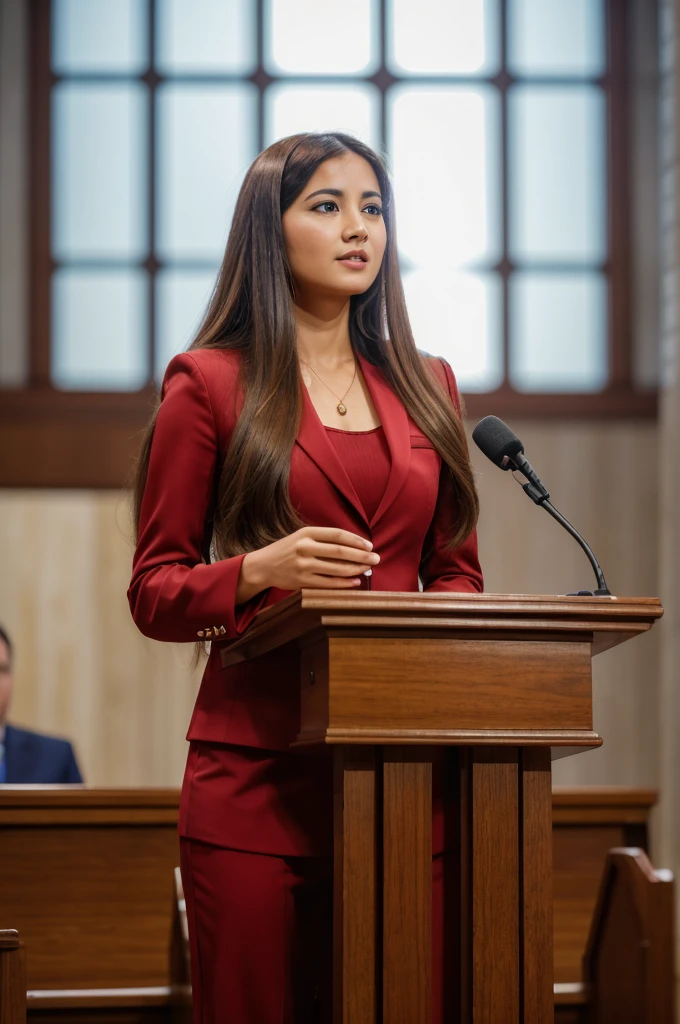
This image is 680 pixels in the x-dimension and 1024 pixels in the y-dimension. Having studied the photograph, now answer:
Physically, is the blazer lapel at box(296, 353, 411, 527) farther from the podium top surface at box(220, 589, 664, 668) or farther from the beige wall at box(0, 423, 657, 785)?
the beige wall at box(0, 423, 657, 785)

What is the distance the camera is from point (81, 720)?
7.14 m

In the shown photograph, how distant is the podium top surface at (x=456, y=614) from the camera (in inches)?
54.5

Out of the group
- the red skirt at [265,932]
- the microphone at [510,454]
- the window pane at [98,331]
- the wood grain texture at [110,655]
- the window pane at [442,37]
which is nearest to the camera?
the red skirt at [265,932]

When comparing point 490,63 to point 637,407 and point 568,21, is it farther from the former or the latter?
point 637,407

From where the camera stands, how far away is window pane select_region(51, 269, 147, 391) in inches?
289

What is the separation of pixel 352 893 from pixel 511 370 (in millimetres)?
6195

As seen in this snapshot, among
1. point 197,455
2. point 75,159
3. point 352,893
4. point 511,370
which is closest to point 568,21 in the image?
point 511,370

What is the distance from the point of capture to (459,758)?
1525 mm

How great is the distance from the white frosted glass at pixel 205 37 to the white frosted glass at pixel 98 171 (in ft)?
0.89

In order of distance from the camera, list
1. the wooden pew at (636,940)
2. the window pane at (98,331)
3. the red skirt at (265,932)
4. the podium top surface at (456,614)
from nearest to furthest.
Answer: the podium top surface at (456,614)
the red skirt at (265,932)
the wooden pew at (636,940)
the window pane at (98,331)

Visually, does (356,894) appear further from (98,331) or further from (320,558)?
(98,331)

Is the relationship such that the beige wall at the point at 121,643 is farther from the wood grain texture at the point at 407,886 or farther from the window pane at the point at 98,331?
the wood grain texture at the point at 407,886

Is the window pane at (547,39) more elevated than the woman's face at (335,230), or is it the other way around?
the window pane at (547,39)

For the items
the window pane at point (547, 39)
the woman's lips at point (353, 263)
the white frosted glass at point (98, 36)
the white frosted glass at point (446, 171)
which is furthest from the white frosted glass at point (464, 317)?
the woman's lips at point (353, 263)
